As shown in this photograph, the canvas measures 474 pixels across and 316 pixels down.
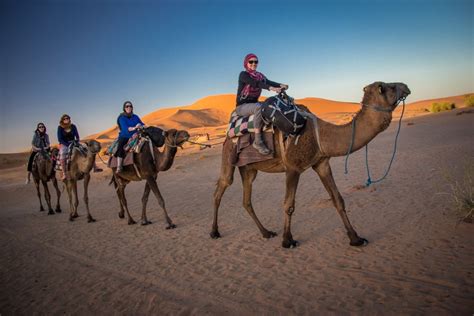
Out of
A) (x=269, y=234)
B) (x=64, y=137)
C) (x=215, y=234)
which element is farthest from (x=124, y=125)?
(x=269, y=234)

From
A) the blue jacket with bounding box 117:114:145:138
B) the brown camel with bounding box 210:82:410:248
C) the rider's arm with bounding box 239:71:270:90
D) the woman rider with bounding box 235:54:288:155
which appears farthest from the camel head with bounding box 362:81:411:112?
the blue jacket with bounding box 117:114:145:138

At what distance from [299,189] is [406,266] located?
5.82m

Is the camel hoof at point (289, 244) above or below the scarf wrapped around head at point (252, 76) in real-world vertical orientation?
below

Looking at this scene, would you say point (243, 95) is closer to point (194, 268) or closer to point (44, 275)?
point (194, 268)

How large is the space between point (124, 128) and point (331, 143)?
5765 millimetres

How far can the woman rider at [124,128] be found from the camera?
8.33m

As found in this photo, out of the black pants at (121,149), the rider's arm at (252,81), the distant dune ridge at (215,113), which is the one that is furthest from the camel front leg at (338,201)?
the distant dune ridge at (215,113)

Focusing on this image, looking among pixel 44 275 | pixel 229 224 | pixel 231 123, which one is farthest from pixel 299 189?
pixel 44 275

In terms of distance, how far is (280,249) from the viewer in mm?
5352

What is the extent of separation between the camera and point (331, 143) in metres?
4.84

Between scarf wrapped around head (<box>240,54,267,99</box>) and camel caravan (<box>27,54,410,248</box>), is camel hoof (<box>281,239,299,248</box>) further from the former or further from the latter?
scarf wrapped around head (<box>240,54,267,99</box>)

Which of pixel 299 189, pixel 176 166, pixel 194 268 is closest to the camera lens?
pixel 194 268

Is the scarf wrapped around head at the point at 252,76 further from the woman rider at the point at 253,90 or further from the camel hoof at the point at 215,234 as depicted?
the camel hoof at the point at 215,234

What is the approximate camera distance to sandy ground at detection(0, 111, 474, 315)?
3674 millimetres
